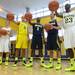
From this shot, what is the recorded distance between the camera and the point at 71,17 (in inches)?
134

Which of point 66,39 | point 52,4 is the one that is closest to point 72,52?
point 66,39

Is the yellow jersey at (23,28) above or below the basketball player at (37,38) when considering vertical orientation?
above

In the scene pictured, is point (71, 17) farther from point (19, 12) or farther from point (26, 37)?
point (19, 12)

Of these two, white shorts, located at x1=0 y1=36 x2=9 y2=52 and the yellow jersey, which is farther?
white shorts, located at x1=0 y1=36 x2=9 y2=52

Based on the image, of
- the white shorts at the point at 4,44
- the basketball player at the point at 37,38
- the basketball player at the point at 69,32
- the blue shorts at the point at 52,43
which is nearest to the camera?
the basketball player at the point at 69,32

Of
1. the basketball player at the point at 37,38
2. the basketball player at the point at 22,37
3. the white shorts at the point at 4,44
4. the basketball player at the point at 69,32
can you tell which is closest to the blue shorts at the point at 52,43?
the basketball player at the point at 37,38

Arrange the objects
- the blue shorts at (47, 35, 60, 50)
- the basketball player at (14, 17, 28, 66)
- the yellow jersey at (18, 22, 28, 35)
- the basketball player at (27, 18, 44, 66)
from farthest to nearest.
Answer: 1. the yellow jersey at (18, 22, 28, 35)
2. the basketball player at (14, 17, 28, 66)
3. the basketball player at (27, 18, 44, 66)
4. the blue shorts at (47, 35, 60, 50)

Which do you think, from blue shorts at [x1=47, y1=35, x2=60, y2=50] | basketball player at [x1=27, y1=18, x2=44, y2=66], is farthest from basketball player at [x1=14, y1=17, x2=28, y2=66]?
blue shorts at [x1=47, y1=35, x2=60, y2=50]

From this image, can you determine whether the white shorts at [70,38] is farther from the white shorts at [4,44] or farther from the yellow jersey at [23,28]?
the white shorts at [4,44]

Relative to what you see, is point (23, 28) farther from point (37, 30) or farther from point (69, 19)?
point (69, 19)

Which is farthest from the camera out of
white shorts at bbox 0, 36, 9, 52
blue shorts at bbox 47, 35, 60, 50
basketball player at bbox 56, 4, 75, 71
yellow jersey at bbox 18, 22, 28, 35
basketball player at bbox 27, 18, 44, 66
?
white shorts at bbox 0, 36, 9, 52

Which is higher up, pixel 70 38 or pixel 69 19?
pixel 69 19

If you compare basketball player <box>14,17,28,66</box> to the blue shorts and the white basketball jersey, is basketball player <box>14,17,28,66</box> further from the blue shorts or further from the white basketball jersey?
the white basketball jersey

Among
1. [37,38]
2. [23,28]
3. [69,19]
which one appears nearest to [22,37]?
[23,28]
